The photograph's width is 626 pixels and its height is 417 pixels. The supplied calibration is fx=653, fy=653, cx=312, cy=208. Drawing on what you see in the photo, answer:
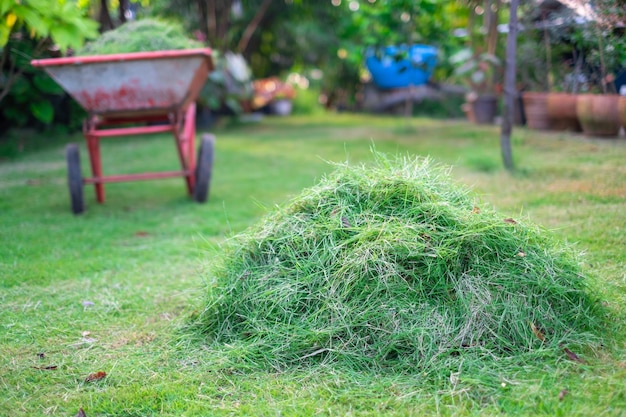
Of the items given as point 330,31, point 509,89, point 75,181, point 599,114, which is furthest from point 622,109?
point 330,31

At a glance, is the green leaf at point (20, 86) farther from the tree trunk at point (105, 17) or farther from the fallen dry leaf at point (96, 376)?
the fallen dry leaf at point (96, 376)

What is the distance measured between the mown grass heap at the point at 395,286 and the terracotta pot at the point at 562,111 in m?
4.64

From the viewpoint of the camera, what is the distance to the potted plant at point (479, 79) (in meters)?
8.73

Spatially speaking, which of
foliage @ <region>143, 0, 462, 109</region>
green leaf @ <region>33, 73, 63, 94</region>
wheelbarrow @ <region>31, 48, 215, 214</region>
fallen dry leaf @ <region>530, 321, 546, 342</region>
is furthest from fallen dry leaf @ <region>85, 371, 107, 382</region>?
foliage @ <region>143, 0, 462, 109</region>

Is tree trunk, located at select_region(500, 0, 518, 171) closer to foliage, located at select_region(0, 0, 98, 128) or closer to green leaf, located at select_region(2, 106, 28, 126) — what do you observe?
foliage, located at select_region(0, 0, 98, 128)

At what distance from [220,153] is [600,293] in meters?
5.72

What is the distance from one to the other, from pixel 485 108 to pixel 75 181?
20.5ft

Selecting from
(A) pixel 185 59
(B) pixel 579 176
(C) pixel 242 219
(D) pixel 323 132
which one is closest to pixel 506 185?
(B) pixel 579 176

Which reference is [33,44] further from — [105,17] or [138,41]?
[105,17]

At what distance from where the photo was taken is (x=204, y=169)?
15.3 feet

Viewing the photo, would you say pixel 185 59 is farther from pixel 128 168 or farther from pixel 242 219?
pixel 128 168

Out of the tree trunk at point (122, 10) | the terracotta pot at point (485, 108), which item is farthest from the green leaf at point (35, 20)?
the terracotta pot at point (485, 108)

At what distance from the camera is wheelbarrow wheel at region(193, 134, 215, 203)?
4.68m

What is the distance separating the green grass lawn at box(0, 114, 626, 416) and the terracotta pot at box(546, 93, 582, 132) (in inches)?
14.2
